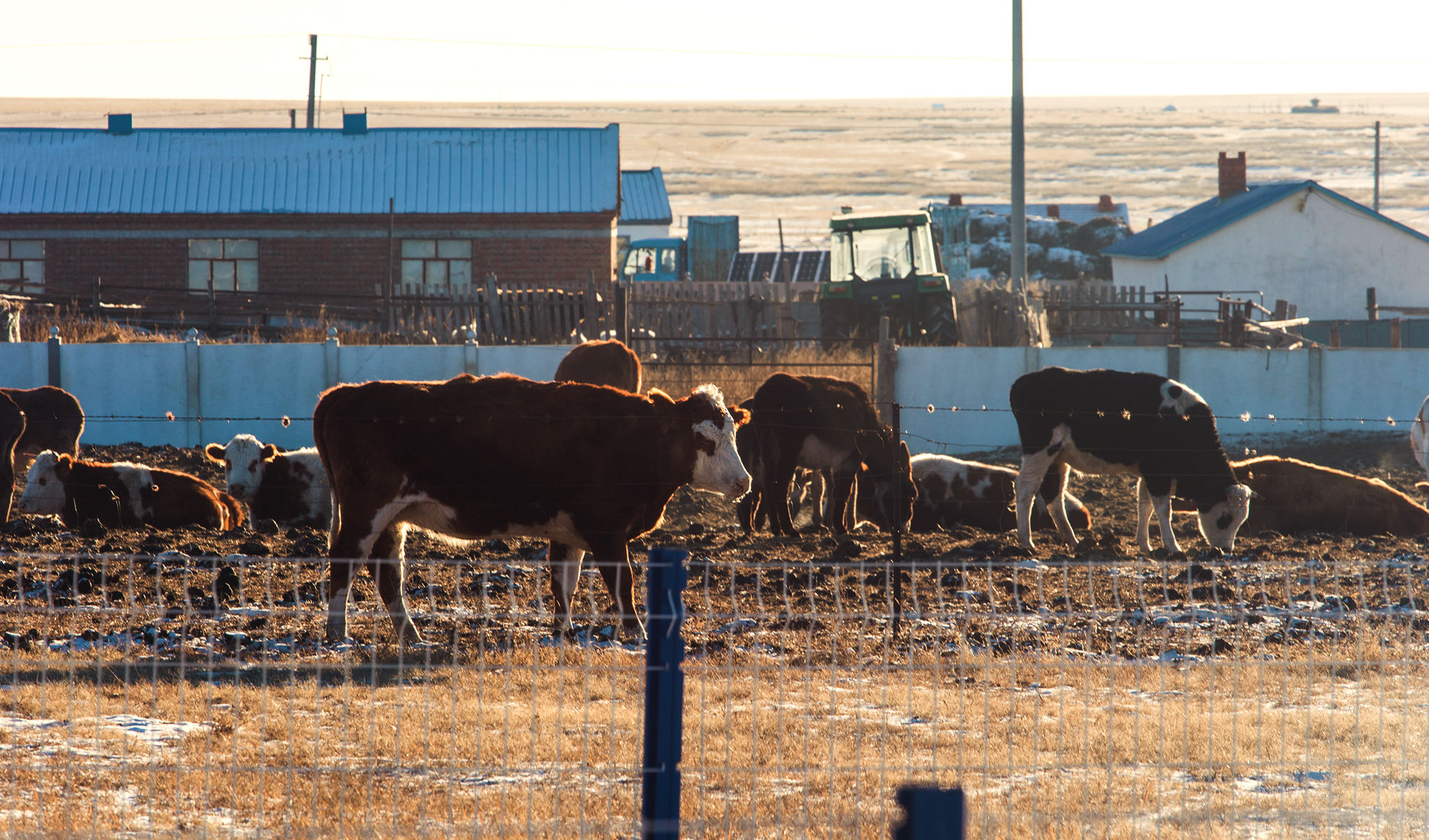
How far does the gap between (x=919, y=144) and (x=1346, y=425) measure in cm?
12113

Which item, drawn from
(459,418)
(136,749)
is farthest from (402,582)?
(136,749)

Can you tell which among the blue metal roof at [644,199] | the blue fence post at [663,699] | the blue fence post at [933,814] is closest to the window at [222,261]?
the blue metal roof at [644,199]

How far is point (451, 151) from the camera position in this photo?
33.5 meters

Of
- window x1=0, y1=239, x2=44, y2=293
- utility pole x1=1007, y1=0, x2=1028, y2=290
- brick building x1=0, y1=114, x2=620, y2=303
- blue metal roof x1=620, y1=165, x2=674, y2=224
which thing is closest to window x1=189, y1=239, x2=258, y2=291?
brick building x1=0, y1=114, x2=620, y2=303

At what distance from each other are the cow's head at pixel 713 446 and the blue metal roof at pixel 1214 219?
33.7m

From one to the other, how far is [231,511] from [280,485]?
1.74ft

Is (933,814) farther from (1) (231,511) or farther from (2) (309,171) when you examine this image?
(2) (309,171)

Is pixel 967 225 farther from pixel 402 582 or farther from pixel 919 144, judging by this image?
pixel 919 144

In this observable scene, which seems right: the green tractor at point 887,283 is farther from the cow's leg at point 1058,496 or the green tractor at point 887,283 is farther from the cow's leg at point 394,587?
the cow's leg at point 394,587

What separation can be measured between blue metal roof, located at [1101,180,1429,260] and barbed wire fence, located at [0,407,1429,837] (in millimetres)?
31112

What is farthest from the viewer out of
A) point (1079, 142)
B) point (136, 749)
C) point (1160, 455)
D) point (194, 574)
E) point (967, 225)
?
point (1079, 142)

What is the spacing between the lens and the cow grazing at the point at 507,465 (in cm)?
820

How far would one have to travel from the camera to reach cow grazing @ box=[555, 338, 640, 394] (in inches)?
537

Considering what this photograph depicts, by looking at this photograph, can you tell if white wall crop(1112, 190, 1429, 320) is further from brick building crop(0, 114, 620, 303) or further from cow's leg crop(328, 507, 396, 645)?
cow's leg crop(328, 507, 396, 645)
